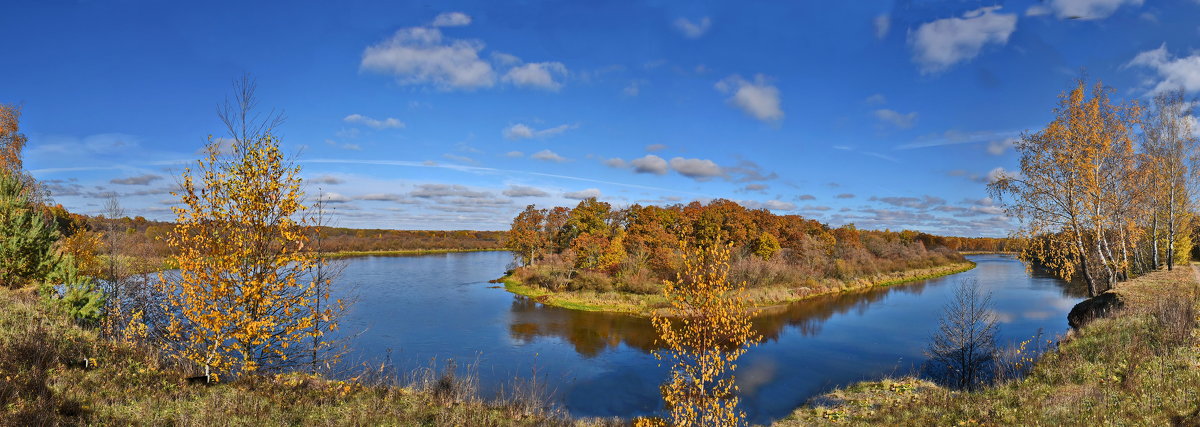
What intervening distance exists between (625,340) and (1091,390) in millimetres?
23655

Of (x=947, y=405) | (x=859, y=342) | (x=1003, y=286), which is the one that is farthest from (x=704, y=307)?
(x=1003, y=286)

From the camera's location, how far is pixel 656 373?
25.9 m

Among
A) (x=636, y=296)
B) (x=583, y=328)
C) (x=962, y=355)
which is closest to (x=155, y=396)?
(x=962, y=355)

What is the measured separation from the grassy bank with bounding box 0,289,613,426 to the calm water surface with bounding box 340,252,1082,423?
309 inches

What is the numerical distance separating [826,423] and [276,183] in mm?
15536

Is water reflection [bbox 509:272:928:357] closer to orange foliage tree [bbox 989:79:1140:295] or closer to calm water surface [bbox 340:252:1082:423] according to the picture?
calm water surface [bbox 340:252:1082:423]

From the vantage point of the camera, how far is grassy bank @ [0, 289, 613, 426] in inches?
367

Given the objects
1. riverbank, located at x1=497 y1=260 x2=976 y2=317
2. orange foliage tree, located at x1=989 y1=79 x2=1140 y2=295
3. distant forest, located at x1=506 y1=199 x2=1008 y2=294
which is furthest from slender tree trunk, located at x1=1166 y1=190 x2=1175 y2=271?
riverbank, located at x1=497 y1=260 x2=976 y2=317

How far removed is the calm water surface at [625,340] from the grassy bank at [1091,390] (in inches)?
168

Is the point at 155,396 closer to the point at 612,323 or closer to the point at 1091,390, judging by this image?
the point at 1091,390

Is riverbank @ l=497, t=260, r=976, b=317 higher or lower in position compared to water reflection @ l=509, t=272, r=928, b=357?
higher

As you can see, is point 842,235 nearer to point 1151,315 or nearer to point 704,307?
point 1151,315

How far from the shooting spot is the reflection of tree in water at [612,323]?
33.4 m

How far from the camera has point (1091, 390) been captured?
12.3m
